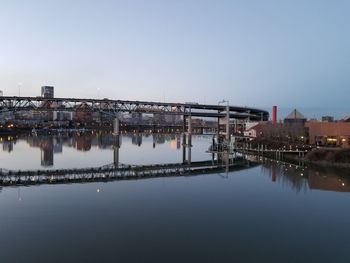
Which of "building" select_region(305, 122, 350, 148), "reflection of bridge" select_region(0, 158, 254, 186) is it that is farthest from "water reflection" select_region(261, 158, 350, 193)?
"building" select_region(305, 122, 350, 148)

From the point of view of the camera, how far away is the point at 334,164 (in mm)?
37531

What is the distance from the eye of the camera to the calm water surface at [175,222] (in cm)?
1186

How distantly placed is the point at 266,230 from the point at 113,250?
20.6 feet

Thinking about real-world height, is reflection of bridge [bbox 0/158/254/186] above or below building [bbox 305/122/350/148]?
A: below

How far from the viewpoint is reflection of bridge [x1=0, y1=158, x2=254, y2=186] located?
26420 millimetres

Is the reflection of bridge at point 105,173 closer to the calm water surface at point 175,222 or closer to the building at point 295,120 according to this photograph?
the calm water surface at point 175,222

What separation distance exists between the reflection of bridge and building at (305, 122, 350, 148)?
1719cm

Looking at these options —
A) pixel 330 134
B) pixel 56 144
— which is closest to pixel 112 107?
pixel 56 144

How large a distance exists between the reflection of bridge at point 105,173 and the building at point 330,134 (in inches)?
677

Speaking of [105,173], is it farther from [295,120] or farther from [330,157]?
[295,120]

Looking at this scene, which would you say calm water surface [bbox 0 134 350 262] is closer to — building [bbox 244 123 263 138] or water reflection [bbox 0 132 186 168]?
water reflection [bbox 0 132 186 168]

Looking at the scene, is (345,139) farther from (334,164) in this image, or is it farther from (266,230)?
(266,230)

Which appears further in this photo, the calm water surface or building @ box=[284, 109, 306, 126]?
building @ box=[284, 109, 306, 126]

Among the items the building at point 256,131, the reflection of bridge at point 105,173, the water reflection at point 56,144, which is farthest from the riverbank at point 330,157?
the building at point 256,131
